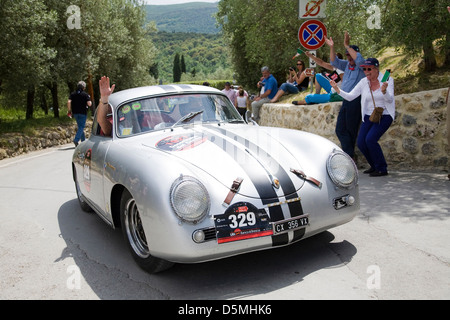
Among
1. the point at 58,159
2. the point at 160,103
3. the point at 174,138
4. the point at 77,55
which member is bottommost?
the point at 58,159

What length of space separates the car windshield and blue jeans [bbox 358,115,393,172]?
2577mm

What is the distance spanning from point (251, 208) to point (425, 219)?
2.40 meters

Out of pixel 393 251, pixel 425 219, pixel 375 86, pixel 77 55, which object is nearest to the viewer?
pixel 393 251

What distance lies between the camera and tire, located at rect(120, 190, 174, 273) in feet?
12.6

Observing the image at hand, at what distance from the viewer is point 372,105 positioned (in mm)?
6891

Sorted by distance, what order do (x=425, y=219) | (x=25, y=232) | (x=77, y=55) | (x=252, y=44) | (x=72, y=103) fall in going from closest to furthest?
(x=425, y=219)
(x=25, y=232)
(x=72, y=103)
(x=77, y=55)
(x=252, y=44)

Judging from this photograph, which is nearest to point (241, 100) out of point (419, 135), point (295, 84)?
point (295, 84)

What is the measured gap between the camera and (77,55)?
20.8 meters

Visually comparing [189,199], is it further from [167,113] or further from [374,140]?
[374,140]

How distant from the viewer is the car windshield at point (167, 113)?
490 cm

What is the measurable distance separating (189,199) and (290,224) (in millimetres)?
827

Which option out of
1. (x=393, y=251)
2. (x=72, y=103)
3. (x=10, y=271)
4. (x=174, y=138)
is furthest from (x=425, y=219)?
(x=72, y=103)

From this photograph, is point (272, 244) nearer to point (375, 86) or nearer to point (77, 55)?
point (375, 86)

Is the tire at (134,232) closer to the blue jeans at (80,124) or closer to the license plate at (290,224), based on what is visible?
the license plate at (290,224)
